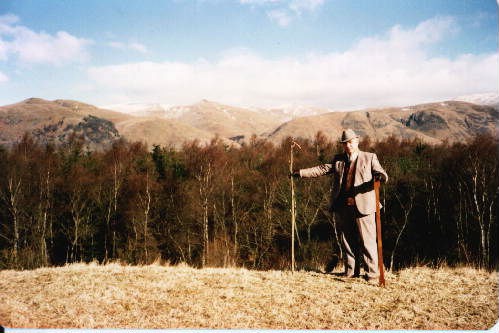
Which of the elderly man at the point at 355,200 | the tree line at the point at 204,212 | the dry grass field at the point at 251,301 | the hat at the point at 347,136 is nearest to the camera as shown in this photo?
the dry grass field at the point at 251,301

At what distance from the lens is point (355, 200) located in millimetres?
5648

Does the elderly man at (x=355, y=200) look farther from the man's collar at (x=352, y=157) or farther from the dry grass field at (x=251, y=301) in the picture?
the dry grass field at (x=251, y=301)

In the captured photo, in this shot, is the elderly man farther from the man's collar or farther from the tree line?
the tree line

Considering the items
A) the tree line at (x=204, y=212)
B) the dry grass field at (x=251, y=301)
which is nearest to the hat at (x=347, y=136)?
the dry grass field at (x=251, y=301)

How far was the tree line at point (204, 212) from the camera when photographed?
99.1 feet

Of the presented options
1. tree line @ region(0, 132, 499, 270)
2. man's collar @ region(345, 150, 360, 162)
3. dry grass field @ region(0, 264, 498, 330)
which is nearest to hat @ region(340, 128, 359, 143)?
man's collar @ region(345, 150, 360, 162)

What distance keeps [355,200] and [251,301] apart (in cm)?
248

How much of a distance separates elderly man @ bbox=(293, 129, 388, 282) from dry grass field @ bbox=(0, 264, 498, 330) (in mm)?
448

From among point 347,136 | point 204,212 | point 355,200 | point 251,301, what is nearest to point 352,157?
point 347,136

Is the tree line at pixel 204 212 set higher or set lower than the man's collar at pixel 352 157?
lower

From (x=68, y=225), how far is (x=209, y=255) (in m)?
15.6

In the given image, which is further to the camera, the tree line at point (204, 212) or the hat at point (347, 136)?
the tree line at point (204, 212)

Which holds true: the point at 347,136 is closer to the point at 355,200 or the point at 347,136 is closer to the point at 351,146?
the point at 351,146

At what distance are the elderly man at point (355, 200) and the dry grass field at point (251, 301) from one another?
1.47 feet
